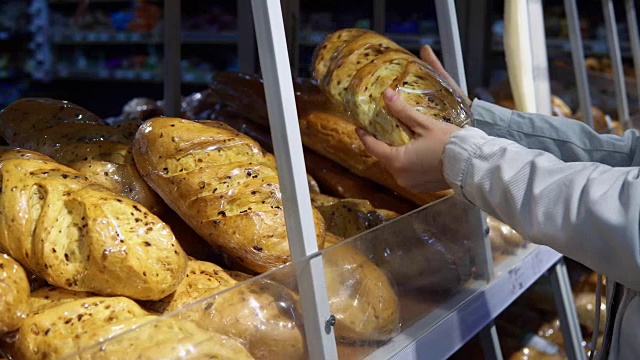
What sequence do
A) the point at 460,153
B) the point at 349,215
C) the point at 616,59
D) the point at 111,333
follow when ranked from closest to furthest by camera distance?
1. the point at 111,333
2. the point at 460,153
3. the point at 349,215
4. the point at 616,59

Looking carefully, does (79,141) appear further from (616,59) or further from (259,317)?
(616,59)

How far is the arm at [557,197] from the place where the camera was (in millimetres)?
876

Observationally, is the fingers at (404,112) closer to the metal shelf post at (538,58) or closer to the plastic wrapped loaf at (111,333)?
the plastic wrapped loaf at (111,333)

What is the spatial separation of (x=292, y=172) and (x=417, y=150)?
0.89 ft

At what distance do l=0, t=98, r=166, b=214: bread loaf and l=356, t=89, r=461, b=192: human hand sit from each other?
0.42 metres

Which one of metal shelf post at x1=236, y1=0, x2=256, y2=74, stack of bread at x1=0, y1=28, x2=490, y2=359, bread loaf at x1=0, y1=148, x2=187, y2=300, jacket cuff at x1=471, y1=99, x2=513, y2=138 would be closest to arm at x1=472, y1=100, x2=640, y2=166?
jacket cuff at x1=471, y1=99, x2=513, y2=138

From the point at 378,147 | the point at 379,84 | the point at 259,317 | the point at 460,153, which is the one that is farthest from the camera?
the point at 379,84

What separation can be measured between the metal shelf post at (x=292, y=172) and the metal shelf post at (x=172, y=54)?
98 centimetres

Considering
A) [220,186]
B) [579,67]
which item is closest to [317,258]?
[220,186]

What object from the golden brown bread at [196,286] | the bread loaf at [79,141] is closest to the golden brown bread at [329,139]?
the bread loaf at [79,141]

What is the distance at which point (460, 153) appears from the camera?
1.04 metres

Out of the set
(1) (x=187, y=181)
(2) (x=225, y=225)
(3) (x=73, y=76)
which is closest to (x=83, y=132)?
(1) (x=187, y=181)

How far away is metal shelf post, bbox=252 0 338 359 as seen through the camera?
2.98ft

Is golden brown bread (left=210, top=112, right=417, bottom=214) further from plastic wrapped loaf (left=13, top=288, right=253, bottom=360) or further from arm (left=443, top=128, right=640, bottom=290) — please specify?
plastic wrapped loaf (left=13, top=288, right=253, bottom=360)
